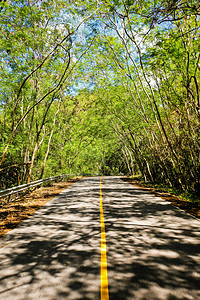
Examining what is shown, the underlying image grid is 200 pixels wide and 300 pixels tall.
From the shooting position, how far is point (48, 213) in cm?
777

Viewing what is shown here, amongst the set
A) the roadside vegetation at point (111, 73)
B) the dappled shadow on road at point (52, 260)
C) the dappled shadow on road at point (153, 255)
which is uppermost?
the roadside vegetation at point (111, 73)

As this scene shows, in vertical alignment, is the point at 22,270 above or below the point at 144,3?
below

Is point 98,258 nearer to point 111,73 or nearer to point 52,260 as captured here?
point 52,260

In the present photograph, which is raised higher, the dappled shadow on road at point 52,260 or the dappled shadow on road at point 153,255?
the dappled shadow on road at point 153,255

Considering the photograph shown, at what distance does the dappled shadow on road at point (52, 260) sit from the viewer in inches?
120

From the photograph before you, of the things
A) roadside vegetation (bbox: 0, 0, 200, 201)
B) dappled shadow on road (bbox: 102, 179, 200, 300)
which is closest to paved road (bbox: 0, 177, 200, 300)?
dappled shadow on road (bbox: 102, 179, 200, 300)

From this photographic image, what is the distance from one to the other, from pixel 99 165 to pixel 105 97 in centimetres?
3368

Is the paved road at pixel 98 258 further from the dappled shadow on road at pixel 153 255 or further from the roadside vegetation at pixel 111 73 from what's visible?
the roadside vegetation at pixel 111 73

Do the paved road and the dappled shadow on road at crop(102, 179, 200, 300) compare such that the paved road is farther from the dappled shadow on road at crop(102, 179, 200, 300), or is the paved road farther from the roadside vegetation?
the roadside vegetation


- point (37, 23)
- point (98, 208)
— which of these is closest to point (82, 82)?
point (37, 23)

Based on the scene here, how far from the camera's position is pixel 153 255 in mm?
4094

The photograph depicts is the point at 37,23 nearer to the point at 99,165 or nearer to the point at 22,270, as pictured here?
the point at 22,270

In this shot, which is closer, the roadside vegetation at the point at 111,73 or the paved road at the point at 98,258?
the paved road at the point at 98,258

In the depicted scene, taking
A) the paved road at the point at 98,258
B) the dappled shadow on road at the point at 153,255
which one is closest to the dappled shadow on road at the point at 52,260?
the paved road at the point at 98,258
